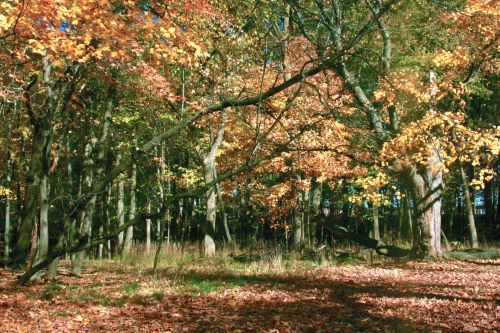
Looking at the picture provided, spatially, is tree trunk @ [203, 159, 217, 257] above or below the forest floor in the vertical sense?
above

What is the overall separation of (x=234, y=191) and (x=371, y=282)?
11336mm

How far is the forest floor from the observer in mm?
5438

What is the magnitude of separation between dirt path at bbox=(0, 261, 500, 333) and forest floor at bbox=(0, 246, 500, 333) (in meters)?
0.01

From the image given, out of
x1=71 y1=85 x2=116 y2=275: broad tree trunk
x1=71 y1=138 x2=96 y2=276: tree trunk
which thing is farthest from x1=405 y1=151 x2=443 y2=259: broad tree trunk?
x1=71 y1=138 x2=96 y2=276: tree trunk

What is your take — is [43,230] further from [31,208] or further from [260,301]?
[260,301]

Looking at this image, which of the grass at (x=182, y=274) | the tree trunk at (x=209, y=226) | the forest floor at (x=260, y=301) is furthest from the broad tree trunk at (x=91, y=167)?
the tree trunk at (x=209, y=226)

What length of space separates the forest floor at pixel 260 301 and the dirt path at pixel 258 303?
0.01 metres

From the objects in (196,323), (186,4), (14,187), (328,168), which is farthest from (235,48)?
(14,187)

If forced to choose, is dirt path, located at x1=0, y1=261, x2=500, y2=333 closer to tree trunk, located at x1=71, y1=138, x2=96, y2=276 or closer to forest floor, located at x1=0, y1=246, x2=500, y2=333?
forest floor, located at x1=0, y1=246, x2=500, y2=333

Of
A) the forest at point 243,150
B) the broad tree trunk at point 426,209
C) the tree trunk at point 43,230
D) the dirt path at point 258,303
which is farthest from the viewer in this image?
the broad tree trunk at point 426,209

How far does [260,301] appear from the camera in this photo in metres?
6.93

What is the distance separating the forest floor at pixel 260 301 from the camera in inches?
214

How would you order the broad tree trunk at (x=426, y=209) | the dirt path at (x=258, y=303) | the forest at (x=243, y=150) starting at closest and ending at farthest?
the dirt path at (x=258, y=303), the forest at (x=243, y=150), the broad tree trunk at (x=426, y=209)

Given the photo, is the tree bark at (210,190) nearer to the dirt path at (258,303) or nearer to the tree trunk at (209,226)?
the tree trunk at (209,226)
